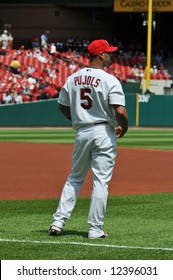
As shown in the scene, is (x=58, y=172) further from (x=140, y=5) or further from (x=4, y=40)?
(x=140, y=5)

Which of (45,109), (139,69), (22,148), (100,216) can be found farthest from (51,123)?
(100,216)

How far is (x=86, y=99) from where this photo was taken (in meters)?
8.51

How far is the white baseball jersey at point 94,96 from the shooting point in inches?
330

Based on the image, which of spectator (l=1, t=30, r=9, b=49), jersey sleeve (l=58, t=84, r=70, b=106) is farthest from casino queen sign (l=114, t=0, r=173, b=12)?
jersey sleeve (l=58, t=84, r=70, b=106)

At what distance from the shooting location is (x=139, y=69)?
46562 millimetres

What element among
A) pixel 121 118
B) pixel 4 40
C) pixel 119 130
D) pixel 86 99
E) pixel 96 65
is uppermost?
pixel 4 40

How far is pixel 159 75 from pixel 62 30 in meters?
9.00

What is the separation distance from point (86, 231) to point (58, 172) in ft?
25.1

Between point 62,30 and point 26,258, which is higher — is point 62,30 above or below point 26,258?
above

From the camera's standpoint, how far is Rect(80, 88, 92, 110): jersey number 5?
8477 mm

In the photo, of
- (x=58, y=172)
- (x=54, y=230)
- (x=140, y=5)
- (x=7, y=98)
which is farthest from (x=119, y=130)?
(x=140, y=5)

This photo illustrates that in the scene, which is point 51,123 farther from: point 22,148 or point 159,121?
point 22,148

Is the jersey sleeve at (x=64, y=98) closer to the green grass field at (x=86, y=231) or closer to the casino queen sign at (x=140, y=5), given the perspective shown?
the green grass field at (x=86, y=231)

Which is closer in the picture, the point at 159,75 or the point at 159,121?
the point at 159,121
